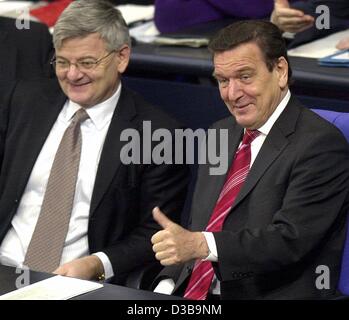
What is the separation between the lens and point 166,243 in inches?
104

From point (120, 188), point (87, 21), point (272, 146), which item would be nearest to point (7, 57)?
point (87, 21)

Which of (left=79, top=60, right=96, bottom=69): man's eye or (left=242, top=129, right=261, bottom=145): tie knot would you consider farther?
(left=79, top=60, right=96, bottom=69): man's eye

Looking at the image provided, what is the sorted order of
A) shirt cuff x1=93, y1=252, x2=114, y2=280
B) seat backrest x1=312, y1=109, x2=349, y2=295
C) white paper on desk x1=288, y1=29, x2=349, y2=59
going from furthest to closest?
white paper on desk x1=288, y1=29, x2=349, y2=59 < shirt cuff x1=93, y1=252, x2=114, y2=280 < seat backrest x1=312, y1=109, x2=349, y2=295

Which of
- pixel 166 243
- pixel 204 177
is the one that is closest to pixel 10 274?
pixel 166 243

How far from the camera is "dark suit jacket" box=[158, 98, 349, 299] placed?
106 inches

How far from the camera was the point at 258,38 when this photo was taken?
2879 millimetres

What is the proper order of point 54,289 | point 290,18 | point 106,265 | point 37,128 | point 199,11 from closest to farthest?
point 54,289
point 106,265
point 37,128
point 290,18
point 199,11

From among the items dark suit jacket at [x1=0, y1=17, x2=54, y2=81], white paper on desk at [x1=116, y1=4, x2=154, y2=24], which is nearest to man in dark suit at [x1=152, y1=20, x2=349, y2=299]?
dark suit jacket at [x1=0, y1=17, x2=54, y2=81]

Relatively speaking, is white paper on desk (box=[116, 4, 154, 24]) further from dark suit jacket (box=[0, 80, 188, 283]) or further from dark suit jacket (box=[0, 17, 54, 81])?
dark suit jacket (box=[0, 80, 188, 283])

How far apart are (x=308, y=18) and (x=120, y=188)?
3.01ft

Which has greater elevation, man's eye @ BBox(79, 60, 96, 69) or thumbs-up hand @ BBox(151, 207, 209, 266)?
man's eye @ BBox(79, 60, 96, 69)

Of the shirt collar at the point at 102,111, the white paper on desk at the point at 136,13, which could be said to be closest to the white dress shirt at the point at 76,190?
the shirt collar at the point at 102,111

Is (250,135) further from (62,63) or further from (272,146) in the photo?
(62,63)

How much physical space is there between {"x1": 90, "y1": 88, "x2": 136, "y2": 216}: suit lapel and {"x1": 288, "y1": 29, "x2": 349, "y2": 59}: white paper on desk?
657 mm
